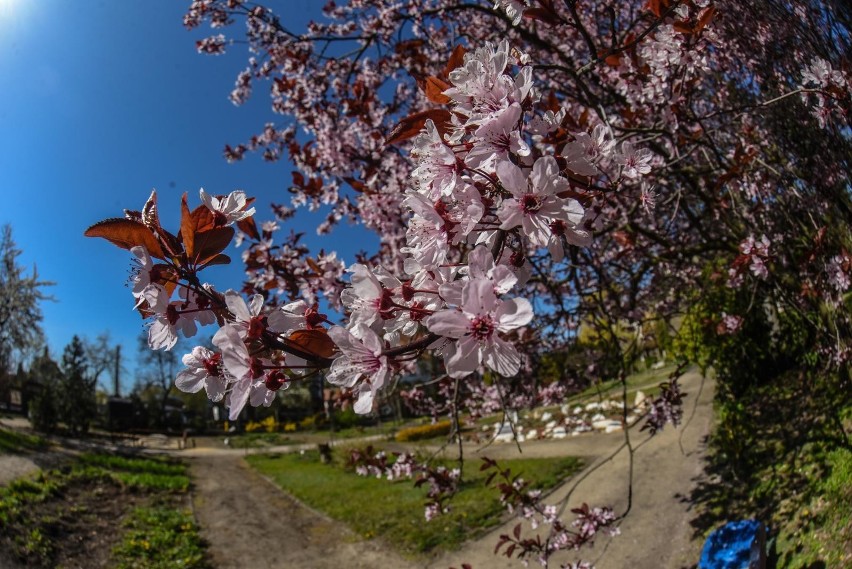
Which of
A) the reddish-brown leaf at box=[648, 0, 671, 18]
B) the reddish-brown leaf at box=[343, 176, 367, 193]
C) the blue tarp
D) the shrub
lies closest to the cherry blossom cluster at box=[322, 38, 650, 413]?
the reddish-brown leaf at box=[648, 0, 671, 18]

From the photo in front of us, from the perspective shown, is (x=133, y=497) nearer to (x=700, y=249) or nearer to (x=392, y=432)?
(x=392, y=432)

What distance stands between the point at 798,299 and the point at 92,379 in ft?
81.3

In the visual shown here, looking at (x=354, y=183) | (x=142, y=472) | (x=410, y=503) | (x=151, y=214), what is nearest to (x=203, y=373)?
(x=151, y=214)

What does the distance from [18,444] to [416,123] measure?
15.6 metres

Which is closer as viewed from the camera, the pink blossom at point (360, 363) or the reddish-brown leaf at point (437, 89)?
the pink blossom at point (360, 363)

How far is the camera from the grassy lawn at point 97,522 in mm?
6020

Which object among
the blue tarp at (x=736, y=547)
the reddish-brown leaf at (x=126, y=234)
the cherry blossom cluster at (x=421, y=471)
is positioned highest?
the reddish-brown leaf at (x=126, y=234)

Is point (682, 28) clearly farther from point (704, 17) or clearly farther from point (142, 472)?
point (142, 472)

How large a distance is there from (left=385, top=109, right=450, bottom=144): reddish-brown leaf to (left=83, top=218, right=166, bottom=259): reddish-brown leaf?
53cm

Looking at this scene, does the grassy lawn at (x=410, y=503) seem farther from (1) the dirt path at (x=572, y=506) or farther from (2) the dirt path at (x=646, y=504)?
(2) the dirt path at (x=646, y=504)

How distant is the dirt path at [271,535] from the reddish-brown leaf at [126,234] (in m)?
5.22

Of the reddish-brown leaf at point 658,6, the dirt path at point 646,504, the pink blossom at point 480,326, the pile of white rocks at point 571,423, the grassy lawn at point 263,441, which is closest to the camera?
the pink blossom at point 480,326

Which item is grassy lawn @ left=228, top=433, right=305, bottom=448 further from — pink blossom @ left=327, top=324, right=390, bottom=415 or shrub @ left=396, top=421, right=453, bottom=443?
pink blossom @ left=327, top=324, right=390, bottom=415

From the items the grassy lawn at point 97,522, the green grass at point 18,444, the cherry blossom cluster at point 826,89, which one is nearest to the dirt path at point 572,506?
the grassy lawn at point 97,522
